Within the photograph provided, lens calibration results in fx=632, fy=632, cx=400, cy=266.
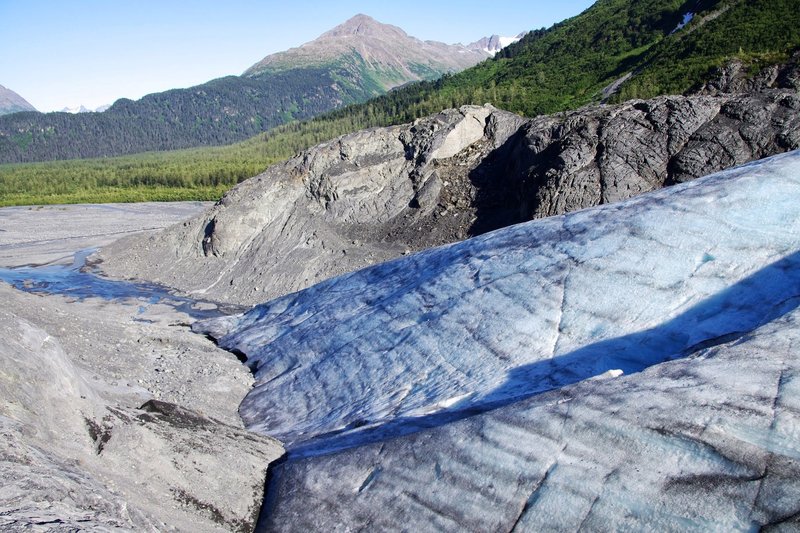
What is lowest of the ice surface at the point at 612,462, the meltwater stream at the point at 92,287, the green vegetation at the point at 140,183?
the ice surface at the point at 612,462

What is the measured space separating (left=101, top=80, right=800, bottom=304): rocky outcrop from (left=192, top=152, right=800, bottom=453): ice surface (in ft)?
29.7

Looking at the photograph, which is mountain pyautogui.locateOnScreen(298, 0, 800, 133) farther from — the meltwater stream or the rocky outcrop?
the meltwater stream

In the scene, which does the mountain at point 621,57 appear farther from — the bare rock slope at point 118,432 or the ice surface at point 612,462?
the bare rock slope at point 118,432

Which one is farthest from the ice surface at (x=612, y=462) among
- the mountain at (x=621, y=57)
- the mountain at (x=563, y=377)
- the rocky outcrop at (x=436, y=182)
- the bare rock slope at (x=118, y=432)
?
the mountain at (x=621, y=57)

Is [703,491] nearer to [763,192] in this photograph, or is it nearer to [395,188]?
[763,192]

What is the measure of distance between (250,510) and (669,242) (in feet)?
22.2

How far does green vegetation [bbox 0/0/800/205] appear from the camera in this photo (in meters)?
42.5

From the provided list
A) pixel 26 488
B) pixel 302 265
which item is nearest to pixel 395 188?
pixel 302 265

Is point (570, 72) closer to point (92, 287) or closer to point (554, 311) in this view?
point (92, 287)

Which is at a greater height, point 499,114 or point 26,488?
point 499,114

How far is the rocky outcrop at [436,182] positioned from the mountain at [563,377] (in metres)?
8.56

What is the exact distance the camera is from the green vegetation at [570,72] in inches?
1674

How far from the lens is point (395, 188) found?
953 inches

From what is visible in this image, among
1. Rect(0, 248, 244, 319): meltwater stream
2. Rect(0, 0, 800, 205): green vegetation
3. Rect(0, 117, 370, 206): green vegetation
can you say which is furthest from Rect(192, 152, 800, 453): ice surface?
Rect(0, 117, 370, 206): green vegetation
